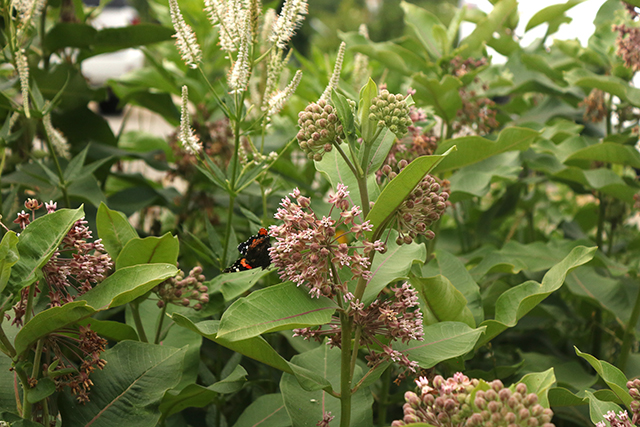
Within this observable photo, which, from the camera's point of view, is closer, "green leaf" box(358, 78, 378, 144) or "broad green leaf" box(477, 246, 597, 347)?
"green leaf" box(358, 78, 378, 144)

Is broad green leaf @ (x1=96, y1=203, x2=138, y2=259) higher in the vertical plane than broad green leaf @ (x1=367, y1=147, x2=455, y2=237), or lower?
lower

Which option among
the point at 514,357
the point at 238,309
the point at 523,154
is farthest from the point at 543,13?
the point at 238,309

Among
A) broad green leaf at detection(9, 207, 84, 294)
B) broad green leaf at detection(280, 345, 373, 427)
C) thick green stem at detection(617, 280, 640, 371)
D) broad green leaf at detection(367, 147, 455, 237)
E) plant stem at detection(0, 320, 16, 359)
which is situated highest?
broad green leaf at detection(367, 147, 455, 237)

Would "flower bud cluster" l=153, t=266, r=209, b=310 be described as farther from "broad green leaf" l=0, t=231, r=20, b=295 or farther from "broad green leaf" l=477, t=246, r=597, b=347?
"broad green leaf" l=477, t=246, r=597, b=347

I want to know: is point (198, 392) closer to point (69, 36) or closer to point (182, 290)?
Result: point (182, 290)

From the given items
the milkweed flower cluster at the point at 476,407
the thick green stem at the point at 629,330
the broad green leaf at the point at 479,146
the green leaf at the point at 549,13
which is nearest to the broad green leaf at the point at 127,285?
the milkweed flower cluster at the point at 476,407

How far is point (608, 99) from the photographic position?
223cm

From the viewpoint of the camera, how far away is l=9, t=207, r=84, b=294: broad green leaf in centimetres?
104

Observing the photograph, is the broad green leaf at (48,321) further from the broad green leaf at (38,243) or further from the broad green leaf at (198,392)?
the broad green leaf at (198,392)

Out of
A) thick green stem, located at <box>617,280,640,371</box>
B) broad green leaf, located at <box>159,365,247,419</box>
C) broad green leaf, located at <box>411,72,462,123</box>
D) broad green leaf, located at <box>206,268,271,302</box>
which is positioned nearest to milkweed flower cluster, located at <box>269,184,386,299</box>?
broad green leaf, located at <box>206,268,271,302</box>

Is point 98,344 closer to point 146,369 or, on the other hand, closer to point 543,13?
point 146,369

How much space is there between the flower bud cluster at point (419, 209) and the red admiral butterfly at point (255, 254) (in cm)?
36

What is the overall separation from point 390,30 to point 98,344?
991 inches

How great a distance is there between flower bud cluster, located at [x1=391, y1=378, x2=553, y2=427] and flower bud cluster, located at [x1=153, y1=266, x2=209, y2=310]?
61 centimetres
